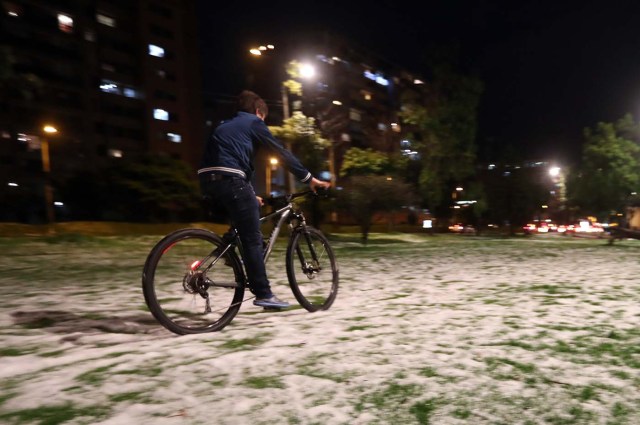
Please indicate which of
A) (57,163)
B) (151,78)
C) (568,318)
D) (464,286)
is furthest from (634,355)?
(151,78)

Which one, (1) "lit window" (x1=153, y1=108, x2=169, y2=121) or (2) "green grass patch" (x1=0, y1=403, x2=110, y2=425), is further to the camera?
(1) "lit window" (x1=153, y1=108, x2=169, y2=121)

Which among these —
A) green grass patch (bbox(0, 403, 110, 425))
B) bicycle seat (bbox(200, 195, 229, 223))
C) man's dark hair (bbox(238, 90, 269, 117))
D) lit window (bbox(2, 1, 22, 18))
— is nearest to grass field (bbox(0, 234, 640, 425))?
green grass patch (bbox(0, 403, 110, 425))

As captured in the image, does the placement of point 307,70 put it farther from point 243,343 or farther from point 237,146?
point 243,343

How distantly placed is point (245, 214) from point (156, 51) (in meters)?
58.1

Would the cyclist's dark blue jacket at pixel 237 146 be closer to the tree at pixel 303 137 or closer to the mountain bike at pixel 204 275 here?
the mountain bike at pixel 204 275

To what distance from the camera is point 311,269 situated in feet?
14.7

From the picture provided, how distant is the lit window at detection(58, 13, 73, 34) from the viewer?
4753cm

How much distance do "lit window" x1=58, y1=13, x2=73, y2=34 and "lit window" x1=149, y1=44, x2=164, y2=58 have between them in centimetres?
858

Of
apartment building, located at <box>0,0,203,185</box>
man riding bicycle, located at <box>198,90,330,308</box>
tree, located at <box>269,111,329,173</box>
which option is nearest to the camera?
man riding bicycle, located at <box>198,90,330,308</box>

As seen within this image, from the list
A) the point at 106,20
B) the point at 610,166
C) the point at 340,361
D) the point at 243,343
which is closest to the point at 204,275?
the point at 243,343

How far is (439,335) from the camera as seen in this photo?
11.1 feet

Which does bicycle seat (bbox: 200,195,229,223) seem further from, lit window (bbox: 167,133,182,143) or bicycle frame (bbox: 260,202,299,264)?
lit window (bbox: 167,133,182,143)

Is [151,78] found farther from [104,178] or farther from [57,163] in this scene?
[104,178]

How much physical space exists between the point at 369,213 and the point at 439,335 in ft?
46.9
